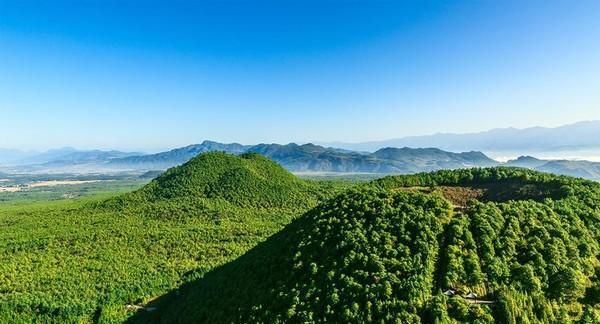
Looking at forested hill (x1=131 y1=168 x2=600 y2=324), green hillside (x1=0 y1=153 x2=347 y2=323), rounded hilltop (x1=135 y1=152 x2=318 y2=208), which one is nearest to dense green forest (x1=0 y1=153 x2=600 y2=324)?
forested hill (x1=131 y1=168 x2=600 y2=324)

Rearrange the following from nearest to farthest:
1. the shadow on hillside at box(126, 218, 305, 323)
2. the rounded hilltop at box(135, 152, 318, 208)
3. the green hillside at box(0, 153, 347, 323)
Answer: the shadow on hillside at box(126, 218, 305, 323) < the green hillside at box(0, 153, 347, 323) < the rounded hilltop at box(135, 152, 318, 208)

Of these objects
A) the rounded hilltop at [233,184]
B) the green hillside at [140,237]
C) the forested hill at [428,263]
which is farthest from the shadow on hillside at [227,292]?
the rounded hilltop at [233,184]

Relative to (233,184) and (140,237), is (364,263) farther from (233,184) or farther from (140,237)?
(233,184)

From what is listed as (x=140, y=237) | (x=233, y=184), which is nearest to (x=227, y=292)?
(x=140, y=237)

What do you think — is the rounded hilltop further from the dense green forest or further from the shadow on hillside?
the shadow on hillside

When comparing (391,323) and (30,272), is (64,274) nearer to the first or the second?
(30,272)

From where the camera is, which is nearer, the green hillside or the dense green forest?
the dense green forest

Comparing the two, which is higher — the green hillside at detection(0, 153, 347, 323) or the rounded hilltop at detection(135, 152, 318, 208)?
the rounded hilltop at detection(135, 152, 318, 208)
